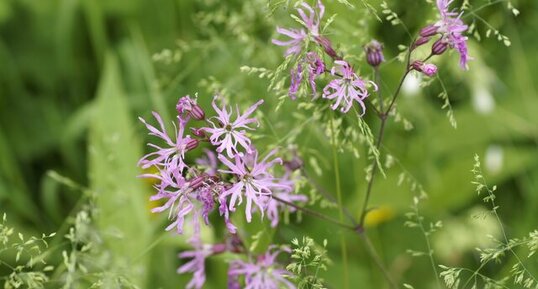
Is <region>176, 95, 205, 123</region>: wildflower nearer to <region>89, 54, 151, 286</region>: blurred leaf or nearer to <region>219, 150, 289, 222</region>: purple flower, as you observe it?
<region>219, 150, 289, 222</region>: purple flower

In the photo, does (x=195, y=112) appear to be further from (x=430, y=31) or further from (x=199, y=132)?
(x=430, y=31)

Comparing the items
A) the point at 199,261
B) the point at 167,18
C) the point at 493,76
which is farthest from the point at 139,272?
the point at 493,76

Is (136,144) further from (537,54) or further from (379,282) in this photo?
(537,54)

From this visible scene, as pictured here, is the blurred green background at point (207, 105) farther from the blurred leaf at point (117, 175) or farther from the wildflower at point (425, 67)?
the wildflower at point (425, 67)

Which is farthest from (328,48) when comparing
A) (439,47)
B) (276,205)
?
(276,205)

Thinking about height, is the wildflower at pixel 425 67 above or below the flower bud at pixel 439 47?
above

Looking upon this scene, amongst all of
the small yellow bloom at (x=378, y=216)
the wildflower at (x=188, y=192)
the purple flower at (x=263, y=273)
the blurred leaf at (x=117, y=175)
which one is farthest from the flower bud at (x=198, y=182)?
the small yellow bloom at (x=378, y=216)
